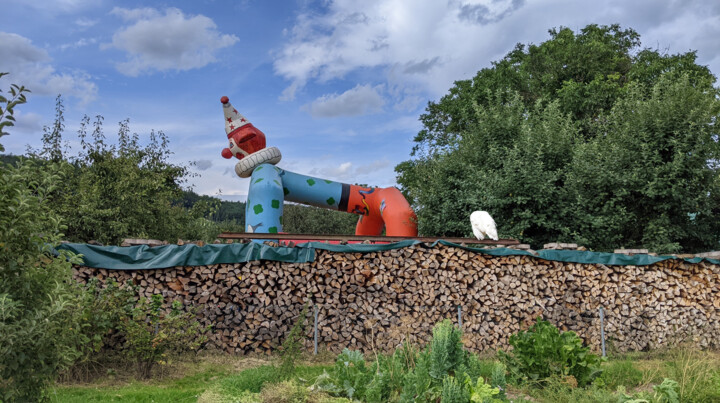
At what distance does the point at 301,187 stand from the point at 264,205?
1356mm

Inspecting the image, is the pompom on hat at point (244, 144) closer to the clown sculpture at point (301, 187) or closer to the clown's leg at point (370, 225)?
the clown sculpture at point (301, 187)

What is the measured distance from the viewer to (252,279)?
731 centimetres

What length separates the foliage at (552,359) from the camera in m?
5.34

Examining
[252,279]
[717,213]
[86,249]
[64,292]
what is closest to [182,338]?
[252,279]

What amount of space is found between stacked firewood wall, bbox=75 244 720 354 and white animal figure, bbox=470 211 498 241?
1.27 m

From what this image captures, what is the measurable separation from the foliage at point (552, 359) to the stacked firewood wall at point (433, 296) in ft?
3.78

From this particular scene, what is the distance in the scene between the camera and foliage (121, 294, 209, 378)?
19.4ft

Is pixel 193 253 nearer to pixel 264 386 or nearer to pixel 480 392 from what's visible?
pixel 264 386

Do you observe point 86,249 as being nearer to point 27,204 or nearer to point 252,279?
point 252,279

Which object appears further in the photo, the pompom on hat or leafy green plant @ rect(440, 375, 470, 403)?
the pompom on hat

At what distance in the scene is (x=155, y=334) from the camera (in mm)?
6266

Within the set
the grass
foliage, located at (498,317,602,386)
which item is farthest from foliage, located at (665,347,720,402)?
foliage, located at (498,317,602,386)

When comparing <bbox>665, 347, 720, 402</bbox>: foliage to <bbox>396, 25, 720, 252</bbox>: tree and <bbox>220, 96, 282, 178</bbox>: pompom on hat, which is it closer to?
<bbox>396, 25, 720, 252</bbox>: tree

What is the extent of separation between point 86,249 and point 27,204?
13.9 feet
